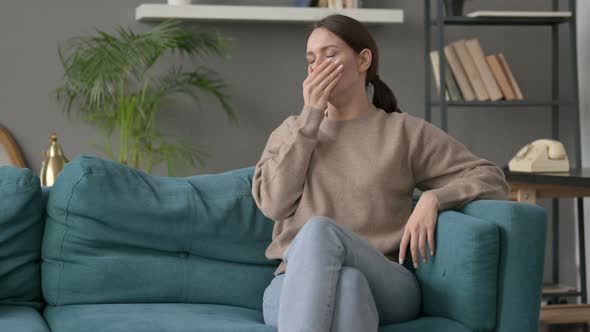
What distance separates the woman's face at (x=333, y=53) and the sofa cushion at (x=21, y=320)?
94 cm

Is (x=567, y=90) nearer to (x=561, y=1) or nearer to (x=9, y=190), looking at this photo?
(x=561, y=1)

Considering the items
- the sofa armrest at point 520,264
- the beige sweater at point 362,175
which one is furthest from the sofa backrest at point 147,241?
the sofa armrest at point 520,264

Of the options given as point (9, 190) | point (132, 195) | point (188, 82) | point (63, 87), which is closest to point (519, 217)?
point (132, 195)

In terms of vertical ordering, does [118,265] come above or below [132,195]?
below

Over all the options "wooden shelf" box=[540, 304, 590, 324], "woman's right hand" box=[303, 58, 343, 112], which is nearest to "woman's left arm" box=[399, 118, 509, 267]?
"woman's right hand" box=[303, 58, 343, 112]

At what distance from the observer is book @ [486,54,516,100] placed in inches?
164

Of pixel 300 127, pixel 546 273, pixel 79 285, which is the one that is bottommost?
pixel 546 273

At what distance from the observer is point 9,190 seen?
2.43 metres

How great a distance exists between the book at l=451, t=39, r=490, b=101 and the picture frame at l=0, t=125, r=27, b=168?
196 cm

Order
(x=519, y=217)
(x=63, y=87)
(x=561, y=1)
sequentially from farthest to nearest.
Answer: (x=561, y=1) → (x=63, y=87) → (x=519, y=217)

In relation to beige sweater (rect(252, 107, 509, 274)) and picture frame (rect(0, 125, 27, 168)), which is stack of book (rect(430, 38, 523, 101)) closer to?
beige sweater (rect(252, 107, 509, 274))

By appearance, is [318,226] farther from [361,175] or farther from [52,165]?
[52,165]

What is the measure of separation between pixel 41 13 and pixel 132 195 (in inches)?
70.3

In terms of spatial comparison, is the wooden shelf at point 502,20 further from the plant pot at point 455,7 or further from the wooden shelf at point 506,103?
the wooden shelf at point 506,103
